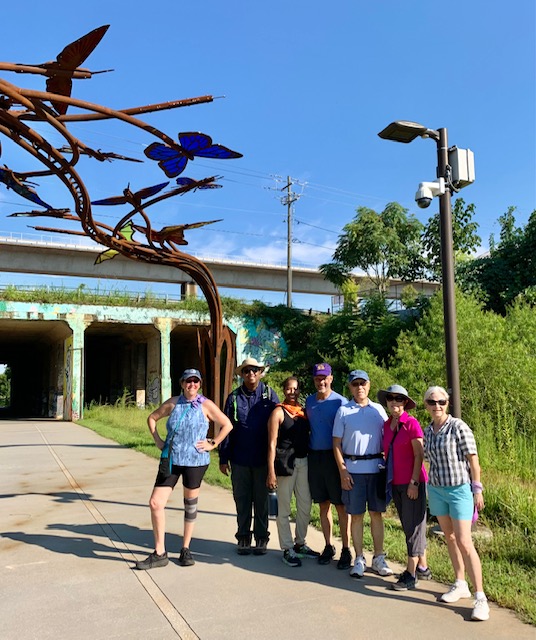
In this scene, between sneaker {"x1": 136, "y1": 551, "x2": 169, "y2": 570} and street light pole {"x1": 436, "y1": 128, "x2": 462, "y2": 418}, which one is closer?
sneaker {"x1": 136, "y1": 551, "x2": 169, "y2": 570}

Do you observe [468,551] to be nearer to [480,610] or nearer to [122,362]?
[480,610]

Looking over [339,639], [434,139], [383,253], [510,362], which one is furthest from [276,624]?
[383,253]

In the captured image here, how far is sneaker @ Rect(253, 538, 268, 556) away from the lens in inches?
202

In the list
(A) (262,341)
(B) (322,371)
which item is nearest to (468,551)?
(B) (322,371)

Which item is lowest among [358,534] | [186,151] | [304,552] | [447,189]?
[304,552]

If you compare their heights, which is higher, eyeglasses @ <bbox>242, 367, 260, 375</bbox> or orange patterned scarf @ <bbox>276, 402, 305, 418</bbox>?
eyeglasses @ <bbox>242, 367, 260, 375</bbox>

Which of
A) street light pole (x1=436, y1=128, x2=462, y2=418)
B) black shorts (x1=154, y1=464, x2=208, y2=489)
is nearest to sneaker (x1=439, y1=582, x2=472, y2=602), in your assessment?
street light pole (x1=436, y1=128, x2=462, y2=418)

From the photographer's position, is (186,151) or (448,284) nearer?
(448,284)

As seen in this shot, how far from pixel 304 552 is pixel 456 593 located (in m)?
1.53

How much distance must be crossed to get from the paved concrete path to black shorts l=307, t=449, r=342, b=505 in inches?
22.9

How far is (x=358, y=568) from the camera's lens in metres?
4.46

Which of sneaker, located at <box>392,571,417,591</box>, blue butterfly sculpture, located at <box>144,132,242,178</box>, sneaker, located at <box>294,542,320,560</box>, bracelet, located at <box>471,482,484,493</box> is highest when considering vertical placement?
blue butterfly sculpture, located at <box>144,132,242,178</box>

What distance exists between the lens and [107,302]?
85.9ft

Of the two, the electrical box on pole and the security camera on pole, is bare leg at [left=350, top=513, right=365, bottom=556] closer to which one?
the security camera on pole
